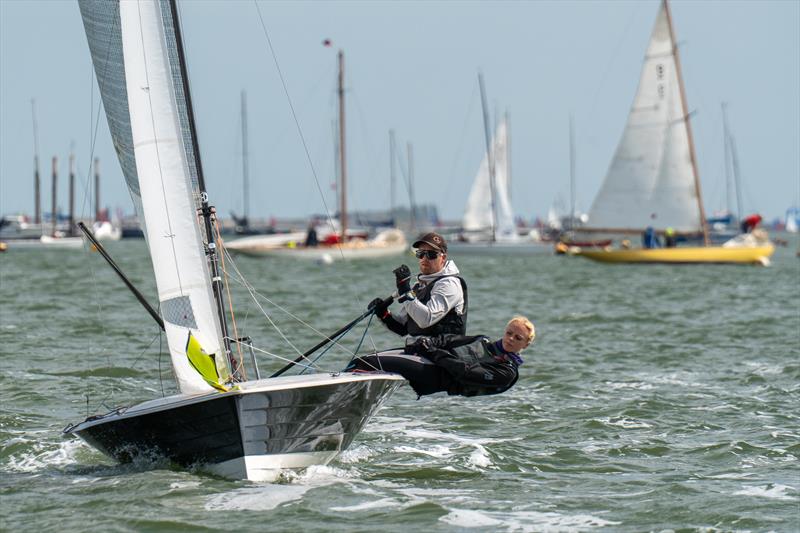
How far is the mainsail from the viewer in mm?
9844

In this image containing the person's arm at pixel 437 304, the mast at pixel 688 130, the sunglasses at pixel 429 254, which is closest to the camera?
the person's arm at pixel 437 304

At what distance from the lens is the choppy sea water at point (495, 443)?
9.10 meters

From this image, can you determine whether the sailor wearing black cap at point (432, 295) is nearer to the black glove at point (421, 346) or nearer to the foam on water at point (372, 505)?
the black glove at point (421, 346)

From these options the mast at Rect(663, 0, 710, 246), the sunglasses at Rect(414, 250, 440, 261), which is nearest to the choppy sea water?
the sunglasses at Rect(414, 250, 440, 261)

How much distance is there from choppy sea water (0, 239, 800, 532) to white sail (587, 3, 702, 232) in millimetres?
25945

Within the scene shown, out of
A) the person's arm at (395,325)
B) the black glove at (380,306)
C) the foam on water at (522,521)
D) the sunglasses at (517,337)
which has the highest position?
the black glove at (380,306)

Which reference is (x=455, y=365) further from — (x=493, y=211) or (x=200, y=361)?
(x=493, y=211)

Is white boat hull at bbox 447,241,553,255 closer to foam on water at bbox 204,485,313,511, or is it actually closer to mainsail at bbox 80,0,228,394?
mainsail at bbox 80,0,228,394

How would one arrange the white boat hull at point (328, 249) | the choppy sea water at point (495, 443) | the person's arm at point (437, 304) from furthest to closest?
1. the white boat hull at point (328, 249)
2. the person's arm at point (437, 304)
3. the choppy sea water at point (495, 443)

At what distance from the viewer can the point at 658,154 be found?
52.0m

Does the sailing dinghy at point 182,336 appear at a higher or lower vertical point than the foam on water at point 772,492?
higher

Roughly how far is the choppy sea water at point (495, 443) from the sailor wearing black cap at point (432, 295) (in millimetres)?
1254

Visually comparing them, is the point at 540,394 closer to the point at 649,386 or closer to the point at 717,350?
the point at 649,386

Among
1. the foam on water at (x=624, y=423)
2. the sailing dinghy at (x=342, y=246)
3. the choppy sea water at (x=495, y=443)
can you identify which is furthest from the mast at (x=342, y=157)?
the foam on water at (x=624, y=423)
